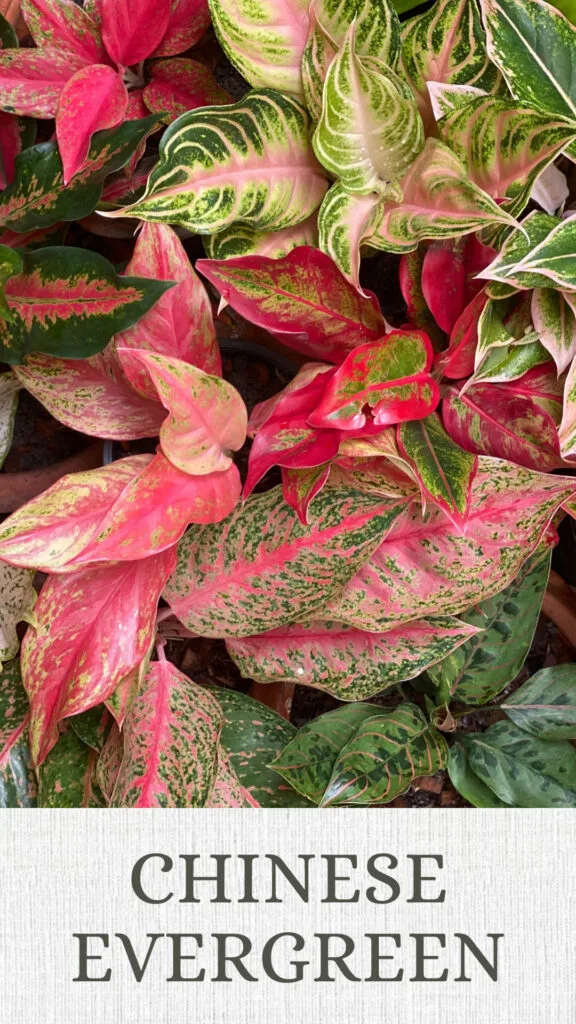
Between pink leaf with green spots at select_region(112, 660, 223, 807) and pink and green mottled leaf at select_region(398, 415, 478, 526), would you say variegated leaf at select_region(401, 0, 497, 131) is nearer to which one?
pink and green mottled leaf at select_region(398, 415, 478, 526)

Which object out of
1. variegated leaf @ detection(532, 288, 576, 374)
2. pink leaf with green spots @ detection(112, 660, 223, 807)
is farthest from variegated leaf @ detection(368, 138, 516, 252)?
pink leaf with green spots @ detection(112, 660, 223, 807)

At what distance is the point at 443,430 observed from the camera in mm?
854

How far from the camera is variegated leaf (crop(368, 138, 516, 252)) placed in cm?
71

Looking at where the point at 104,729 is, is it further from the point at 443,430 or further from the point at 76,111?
the point at 76,111

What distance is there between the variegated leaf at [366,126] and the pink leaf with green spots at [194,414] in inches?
8.7

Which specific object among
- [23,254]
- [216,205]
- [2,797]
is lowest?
[2,797]

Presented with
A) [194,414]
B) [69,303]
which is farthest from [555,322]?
[69,303]

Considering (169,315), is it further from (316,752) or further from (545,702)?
(545,702)

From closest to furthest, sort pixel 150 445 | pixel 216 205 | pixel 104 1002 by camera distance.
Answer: pixel 216 205 → pixel 104 1002 → pixel 150 445

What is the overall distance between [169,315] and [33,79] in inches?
11.1

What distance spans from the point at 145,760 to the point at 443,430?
1.55 ft

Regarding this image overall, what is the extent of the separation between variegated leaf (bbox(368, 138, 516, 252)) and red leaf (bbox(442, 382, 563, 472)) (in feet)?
0.56

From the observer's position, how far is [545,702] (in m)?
1.05

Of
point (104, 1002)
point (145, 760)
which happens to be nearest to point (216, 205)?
point (145, 760)
